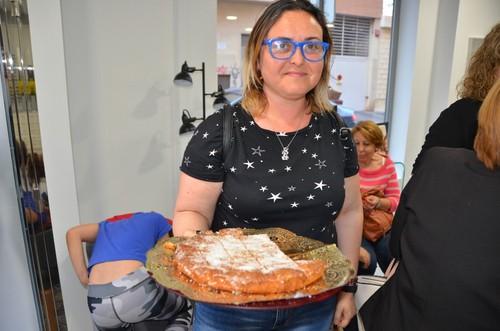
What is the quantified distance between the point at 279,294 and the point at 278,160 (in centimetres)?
40

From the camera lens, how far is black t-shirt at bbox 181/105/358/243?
109cm

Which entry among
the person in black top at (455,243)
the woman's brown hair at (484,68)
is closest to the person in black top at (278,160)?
the person in black top at (455,243)

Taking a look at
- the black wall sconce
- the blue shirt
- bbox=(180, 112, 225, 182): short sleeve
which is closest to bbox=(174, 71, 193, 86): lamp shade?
the black wall sconce

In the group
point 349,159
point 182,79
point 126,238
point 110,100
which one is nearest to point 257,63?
point 349,159

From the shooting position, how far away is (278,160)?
1114 millimetres

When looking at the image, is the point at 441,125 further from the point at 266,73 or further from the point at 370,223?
the point at 370,223

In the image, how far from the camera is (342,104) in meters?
4.03

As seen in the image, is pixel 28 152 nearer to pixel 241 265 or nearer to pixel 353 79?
pixel 241 265

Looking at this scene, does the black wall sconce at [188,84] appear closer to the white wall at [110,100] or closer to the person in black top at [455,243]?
the white wall at [110,100]

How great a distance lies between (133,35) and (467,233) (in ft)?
6.98

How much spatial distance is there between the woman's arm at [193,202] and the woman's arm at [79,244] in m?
1.04

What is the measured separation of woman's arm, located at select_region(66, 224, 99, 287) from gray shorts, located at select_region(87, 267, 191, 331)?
0.89 feet

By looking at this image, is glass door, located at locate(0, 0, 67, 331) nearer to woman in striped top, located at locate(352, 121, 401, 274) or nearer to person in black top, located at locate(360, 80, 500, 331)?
person in black top, located at locate(360, 80, 500, 331)

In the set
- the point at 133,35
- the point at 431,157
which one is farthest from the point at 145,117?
the point at 431,157
